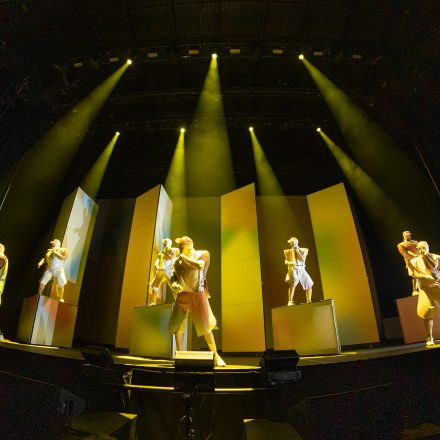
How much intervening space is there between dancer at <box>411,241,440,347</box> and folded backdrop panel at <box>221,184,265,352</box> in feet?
9.69

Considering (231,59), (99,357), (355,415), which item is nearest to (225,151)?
(231,59)

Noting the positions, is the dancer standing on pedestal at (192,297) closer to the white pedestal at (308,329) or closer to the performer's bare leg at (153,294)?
the white pedestal at (308,329)

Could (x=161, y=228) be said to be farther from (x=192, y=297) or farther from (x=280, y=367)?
(x=280, y=367)

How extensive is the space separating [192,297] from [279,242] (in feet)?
16.4

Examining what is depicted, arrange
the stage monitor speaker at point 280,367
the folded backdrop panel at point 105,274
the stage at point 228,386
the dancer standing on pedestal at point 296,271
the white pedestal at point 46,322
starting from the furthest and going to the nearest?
the folded backdrop panel at point 105,274 < the dancer standing on pedestal at point 296,271 < the white pedestal at point 46,322 < the stage at point 228,386 < the stage monitor speaker at point 280,367

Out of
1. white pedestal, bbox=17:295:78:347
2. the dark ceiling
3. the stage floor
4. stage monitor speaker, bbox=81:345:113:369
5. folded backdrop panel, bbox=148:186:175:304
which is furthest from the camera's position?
folded backdrop panel, bbox=148:186:175:304

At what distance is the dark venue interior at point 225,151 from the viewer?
5.96 m

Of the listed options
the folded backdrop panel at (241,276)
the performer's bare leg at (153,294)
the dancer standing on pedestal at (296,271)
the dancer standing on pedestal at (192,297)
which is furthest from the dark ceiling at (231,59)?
the dancer standing on pedestal at (192,297)

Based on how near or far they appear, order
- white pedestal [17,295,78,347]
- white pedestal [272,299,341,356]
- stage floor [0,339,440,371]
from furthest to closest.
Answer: white pedestal [17,295,78,347]
white pedestal [272,299,341,356]
stage floor [0,339,440,371]

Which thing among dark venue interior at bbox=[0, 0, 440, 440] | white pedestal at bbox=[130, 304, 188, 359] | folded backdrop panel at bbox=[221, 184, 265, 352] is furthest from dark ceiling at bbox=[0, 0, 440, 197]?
white pedestal at bbox=[130, 304, 188, 359]

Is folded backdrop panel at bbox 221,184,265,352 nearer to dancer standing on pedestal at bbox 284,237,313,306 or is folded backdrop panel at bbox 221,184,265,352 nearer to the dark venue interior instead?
the dark venue interior

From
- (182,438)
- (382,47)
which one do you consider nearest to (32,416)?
(182,438)

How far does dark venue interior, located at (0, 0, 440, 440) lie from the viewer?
235 inches

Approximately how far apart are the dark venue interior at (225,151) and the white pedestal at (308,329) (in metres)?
0.05
